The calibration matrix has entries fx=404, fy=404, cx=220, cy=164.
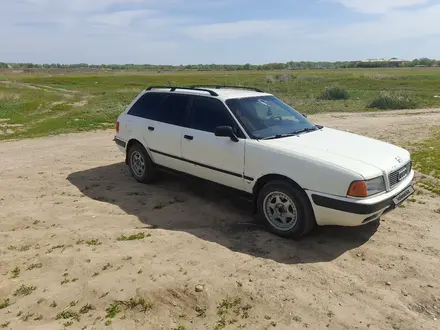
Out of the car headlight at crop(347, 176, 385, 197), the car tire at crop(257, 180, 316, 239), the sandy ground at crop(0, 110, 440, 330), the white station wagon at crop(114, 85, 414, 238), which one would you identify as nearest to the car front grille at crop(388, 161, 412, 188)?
the white station wagon at crop(114, 85, 414, 238)

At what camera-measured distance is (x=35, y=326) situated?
3.38 meters

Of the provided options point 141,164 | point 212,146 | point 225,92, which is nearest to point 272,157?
point 212,146

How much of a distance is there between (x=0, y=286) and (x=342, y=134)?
4590 millimetres

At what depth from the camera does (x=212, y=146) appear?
18.2ft

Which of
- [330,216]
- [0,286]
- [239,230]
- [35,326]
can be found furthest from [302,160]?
[0,286]

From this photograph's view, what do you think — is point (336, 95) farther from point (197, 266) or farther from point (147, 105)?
point (197, 266)

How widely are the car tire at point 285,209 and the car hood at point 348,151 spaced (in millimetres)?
456

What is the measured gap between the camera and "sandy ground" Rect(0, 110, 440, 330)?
346 cm

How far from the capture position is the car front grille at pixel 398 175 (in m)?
4.64

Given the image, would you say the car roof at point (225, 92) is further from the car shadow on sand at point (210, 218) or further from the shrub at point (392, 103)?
the shrub at point (392, 103)

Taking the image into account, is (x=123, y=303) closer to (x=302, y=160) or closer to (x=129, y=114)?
(x=302, y=160)

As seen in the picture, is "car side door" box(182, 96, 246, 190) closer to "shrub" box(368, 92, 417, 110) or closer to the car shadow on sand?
the car shadow on sand

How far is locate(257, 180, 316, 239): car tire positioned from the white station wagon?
11 mm

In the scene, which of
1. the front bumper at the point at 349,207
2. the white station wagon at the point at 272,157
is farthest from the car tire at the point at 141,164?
the front bumper at the point at 349,207
